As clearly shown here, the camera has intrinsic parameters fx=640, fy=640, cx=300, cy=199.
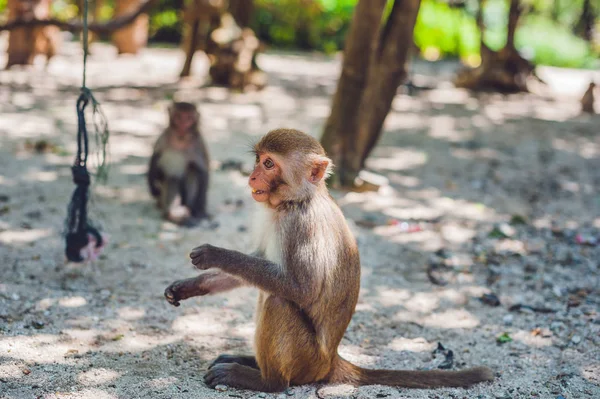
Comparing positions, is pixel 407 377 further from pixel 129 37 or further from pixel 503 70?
pixel 129 37

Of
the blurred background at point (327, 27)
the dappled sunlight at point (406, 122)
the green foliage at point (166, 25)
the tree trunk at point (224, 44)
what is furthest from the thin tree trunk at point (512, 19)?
the green foliage at point (166, 25)

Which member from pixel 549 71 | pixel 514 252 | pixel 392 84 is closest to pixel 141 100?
pixel 392 84

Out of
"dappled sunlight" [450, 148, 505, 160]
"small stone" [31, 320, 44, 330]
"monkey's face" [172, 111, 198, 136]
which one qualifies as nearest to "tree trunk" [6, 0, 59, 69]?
"monkey's face" [172, 111, 198, 136]

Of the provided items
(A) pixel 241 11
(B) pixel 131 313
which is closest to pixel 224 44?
(A) pixel 241 11

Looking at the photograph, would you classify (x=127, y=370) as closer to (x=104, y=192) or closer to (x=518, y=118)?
(x=104, y=192)

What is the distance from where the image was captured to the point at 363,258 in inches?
223

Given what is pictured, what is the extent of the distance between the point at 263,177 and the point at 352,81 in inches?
144

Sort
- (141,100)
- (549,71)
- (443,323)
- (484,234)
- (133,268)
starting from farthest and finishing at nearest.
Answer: (549,71) → (141,100) → (484,234) → (133,268) → (443,323)

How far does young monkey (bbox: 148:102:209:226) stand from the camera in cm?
618

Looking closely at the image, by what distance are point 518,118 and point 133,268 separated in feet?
27.4

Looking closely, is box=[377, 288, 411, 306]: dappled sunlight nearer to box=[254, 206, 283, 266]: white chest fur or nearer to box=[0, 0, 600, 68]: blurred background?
box=[254, 206, 283, 266]: white chest fur

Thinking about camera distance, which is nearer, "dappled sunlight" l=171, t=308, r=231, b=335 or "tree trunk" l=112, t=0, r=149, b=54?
"dappled sunlight" l=171, t=308, r=231, b=335

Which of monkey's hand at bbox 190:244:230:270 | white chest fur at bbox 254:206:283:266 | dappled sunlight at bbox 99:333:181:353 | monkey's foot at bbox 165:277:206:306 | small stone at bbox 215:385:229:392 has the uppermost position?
white chest fur at bbox 254:206:283:266

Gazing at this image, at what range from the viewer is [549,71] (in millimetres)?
18469
